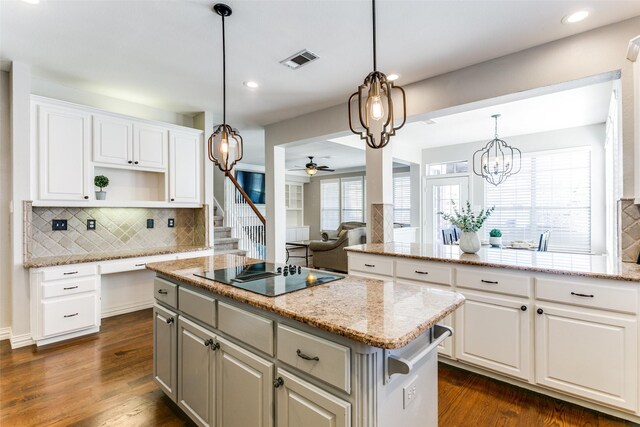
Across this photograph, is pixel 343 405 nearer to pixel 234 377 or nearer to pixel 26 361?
pixel 234 377

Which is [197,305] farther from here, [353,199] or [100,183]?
[353,199]

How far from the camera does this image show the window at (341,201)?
945 cm

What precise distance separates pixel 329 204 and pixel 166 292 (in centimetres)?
825

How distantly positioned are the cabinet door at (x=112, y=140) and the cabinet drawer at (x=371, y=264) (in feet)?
9.44

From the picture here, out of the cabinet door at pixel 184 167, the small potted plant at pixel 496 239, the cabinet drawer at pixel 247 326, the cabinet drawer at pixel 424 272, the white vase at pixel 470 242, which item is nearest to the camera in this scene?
the cabinet drawer at pixel 247 326

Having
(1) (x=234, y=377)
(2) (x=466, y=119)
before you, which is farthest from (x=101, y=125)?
(2) (x=466, y=119)

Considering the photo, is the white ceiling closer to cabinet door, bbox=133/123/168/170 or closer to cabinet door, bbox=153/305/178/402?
cabinet door, bbox=133/123/168/170

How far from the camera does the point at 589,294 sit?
1.93 metres

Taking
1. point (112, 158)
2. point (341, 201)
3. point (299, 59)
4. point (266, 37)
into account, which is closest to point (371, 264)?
point (299, 59)

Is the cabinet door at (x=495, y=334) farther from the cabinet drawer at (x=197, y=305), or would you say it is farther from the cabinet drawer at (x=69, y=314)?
the cabinet drawer at (x=69, y=314)

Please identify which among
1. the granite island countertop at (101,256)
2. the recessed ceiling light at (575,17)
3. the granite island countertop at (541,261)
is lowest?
the granite island countertop at (101,256)

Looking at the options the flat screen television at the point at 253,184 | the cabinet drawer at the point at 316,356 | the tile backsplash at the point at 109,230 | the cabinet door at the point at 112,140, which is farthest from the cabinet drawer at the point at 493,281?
the flat screen television at the point at 253,184

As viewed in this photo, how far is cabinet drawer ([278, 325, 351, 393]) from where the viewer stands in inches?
43.3

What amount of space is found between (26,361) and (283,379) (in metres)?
2.86
